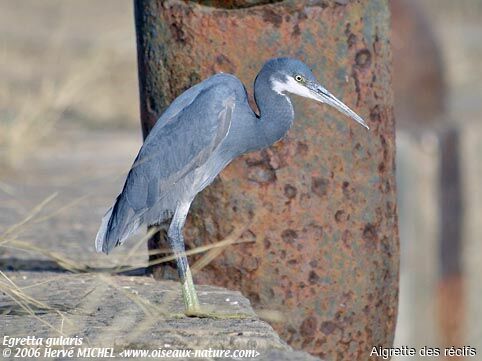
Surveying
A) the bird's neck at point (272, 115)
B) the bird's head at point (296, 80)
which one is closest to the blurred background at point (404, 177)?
the bird's neck at point (272, 115)

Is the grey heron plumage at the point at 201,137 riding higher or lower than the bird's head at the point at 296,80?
lower

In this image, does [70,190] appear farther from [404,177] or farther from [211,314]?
[211,314]

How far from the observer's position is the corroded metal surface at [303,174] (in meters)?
4.37

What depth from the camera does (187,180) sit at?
4.23 meters

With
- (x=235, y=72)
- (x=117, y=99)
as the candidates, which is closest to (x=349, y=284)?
(x=235, y=72)

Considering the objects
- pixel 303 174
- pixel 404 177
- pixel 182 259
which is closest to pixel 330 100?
pixel 303 174

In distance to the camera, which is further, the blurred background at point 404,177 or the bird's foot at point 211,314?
the blurred background at point 404,177

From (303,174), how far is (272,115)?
34 cm

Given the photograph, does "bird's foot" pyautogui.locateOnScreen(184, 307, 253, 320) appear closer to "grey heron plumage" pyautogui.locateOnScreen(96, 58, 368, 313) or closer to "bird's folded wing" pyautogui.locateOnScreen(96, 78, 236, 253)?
"grey heron plumage" pyautogui.locateOnScreen(96, 58, 368, 313)

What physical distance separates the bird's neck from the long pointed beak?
0.39ft

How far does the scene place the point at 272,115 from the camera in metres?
4.14

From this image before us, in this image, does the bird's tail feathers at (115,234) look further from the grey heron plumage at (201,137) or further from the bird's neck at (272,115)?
the bird's neck at (272,115)

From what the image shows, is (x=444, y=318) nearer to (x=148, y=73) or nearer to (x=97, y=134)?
(x=97, y=134)

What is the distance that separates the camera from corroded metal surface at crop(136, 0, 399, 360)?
4.37m
